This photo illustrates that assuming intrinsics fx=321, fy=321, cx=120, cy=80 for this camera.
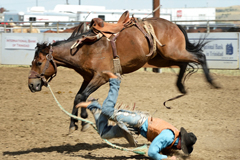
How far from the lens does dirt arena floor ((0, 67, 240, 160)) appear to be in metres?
4.13

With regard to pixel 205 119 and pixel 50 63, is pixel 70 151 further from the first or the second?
pixel 205 119

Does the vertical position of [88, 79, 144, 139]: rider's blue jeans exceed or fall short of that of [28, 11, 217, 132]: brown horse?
it falls short

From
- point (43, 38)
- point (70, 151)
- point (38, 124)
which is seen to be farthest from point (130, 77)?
point (70, 151)

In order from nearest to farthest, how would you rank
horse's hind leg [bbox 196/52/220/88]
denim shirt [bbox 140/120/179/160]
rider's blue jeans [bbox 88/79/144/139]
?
denim shirt [bbox 140/120/179/160], rider's blue jeans [bbox 88/79/144/139], horse's hind leg [bbox 196/52/220/88]

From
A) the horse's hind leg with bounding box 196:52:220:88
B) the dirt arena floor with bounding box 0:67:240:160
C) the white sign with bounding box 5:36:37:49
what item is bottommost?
the dirt arena floor with bounding box 0:67:240:160

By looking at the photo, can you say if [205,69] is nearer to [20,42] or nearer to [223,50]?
[223,50]

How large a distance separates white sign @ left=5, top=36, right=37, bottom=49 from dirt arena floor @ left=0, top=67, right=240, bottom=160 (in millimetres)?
3769

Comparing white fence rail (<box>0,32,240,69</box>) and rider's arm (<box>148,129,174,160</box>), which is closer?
rider's arm (<box>148,129,174,160</box>)

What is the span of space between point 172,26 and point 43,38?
910 centimetres

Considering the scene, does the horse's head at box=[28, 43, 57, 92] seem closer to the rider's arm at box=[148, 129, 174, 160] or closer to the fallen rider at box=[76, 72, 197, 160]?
the fallen rider at box=[76, 72, 197, 160]

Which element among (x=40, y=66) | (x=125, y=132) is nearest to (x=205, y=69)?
(x=125, y=132)

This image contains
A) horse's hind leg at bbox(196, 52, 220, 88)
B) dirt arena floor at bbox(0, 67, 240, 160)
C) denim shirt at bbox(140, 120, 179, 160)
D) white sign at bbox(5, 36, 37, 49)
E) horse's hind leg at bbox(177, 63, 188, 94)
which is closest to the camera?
denim shirt at bbox(140, 120, 179, 160)

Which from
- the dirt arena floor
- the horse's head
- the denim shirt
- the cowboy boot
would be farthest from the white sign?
the denim shirt

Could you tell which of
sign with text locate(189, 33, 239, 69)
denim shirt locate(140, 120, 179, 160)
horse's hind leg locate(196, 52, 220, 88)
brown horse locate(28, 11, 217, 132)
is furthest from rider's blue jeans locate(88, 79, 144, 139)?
sign with text locate(189, 33, 239, 69)
